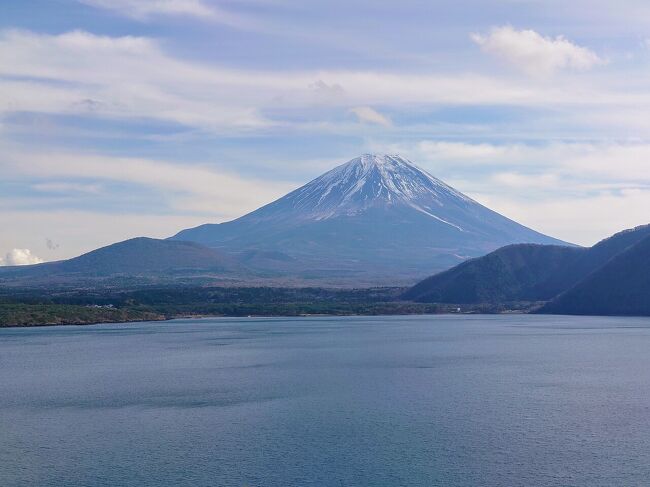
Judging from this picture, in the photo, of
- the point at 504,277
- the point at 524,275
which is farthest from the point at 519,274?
the point at 504,277

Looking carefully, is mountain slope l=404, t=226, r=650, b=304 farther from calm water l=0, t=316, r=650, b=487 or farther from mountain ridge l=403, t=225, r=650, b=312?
calm water l=0, t=316, r=650, b=487

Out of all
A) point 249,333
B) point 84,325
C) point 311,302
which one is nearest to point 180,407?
point 249,333

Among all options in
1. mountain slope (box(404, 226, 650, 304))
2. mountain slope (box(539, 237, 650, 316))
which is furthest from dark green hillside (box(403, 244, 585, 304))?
mountain slope (box(539, 237, 650, 316))

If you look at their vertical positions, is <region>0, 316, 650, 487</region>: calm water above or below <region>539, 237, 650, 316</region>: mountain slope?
below

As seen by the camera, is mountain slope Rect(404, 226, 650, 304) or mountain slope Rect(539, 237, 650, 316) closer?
mountain slope Rect(539, 237, 650, 316)

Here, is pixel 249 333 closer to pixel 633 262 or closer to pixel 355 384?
pixel 355 384

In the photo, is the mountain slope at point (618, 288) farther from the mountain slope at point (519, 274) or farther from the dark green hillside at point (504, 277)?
the dark green hillside at point (504, 277)
